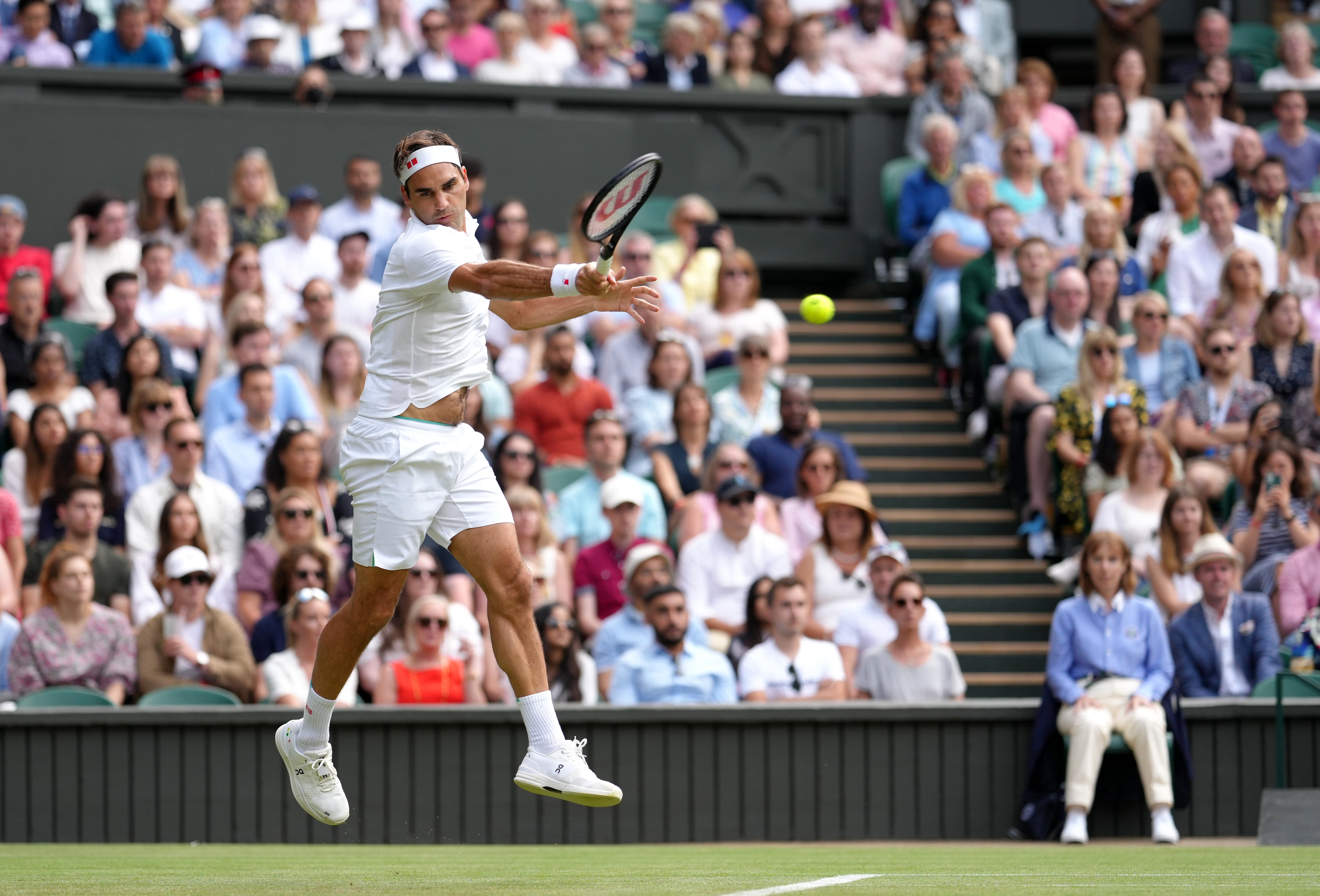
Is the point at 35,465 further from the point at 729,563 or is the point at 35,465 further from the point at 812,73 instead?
the point at 812,73

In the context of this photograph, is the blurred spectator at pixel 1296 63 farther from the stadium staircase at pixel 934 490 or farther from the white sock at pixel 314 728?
the white sock at pixel 314 728

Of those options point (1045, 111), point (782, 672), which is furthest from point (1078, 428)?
point (1045, 111)

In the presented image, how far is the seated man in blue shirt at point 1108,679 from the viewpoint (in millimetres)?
10055


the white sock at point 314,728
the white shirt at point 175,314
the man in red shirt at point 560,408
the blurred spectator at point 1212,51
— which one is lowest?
the white sock at point 314,728

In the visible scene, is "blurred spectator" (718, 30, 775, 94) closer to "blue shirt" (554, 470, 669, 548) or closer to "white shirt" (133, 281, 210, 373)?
"white shirt" (133, 281, 210, 373)

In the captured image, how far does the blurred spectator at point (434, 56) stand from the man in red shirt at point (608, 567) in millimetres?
5760

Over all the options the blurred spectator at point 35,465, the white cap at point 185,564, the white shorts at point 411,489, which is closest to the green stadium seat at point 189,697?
the white cap at point 185,564

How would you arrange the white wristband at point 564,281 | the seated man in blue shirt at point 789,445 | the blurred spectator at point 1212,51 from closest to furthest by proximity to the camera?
the white wristband at point 564,281
the seated man in blue shirt at point 789,445
the blurred spectator at point 1212,51

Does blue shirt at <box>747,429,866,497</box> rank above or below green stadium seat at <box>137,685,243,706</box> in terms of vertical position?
above

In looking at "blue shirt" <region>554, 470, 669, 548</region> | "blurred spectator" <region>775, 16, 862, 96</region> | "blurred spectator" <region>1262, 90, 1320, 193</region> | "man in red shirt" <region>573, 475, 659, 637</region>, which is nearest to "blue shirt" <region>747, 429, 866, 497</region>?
"blue shirt" <region>554, 470, 669, 548</region>

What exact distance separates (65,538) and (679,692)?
12.3 feet

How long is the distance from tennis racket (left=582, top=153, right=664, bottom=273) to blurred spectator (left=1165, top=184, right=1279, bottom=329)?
343 inches

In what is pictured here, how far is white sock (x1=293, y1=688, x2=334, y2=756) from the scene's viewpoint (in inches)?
273

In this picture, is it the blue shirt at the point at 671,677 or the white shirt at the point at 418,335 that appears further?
the blue shirt at the point at 671,677
